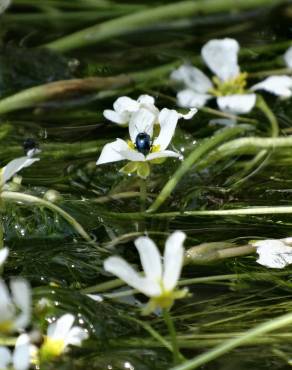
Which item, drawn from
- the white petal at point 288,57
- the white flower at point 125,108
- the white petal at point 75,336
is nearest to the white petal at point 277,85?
the white petal at point 288,57

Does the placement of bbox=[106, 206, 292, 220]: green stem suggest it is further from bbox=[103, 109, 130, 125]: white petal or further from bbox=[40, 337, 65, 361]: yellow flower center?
bbox=[40, 337, 65, 361]: yellow flower center

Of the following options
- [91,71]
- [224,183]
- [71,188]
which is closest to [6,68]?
[91,71]

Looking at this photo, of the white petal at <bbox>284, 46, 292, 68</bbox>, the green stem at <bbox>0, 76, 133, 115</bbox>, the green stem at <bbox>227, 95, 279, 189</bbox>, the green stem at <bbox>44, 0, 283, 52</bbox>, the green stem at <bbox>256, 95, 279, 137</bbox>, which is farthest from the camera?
the green stem at <bbox>44, 0, 283, 52</bbox>

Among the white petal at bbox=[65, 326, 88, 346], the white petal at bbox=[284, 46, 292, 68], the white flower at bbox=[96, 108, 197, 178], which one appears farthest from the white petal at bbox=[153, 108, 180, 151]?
the white petal at bbox=[284, 46, 292, 68]

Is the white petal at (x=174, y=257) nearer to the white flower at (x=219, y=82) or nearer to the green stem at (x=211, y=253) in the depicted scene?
the green stem at (x=211, y=253)

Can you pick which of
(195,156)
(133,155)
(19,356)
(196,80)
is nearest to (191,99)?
(196,80)

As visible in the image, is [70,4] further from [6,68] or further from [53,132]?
[53,132]
